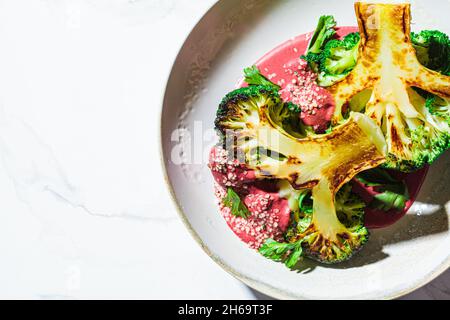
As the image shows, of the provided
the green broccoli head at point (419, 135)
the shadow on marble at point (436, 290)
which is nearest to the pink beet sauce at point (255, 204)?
the green broccoli head at point (419, 135)

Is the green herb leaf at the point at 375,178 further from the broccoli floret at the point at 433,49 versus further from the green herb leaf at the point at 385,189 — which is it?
the broccoli floret at the point at 433,49

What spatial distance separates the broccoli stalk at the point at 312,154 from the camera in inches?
54.7

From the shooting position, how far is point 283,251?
1546 mm

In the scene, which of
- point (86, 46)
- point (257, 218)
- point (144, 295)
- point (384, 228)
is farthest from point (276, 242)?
point (86, 46)

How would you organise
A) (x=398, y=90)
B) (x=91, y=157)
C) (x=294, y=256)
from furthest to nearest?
(x=91, y=157) < (x=294, y=256) < (x=398, y=90)

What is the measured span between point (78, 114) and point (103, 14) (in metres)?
0.34

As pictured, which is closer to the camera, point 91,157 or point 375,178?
point 375,178

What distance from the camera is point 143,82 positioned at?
1.79 meters

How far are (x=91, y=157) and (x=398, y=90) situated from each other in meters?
1.00

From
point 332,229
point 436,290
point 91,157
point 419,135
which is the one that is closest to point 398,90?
point 419,135

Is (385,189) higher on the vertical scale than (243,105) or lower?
lower

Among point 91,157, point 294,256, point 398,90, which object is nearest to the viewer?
point 398,90

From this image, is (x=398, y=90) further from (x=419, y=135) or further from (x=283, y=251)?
(x=283, y=251)

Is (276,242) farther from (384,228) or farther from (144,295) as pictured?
(144,295)
